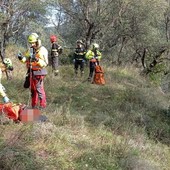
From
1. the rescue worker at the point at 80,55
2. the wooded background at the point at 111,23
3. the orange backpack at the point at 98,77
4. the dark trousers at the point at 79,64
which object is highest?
the wooded background at the point at 111,23

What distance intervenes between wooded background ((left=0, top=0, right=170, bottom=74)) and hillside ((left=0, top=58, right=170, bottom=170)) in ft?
12.8

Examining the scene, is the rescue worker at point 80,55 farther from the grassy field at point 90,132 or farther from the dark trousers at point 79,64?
the grassy field at point 90,132

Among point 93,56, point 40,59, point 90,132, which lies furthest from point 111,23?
point 90,132

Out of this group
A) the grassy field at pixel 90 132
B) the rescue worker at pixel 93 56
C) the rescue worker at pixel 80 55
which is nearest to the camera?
the grassy field at pixel 90 132

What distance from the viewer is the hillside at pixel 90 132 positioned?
610cm

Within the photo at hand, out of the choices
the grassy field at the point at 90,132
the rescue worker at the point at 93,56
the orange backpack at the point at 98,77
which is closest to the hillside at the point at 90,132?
the grassy field at the point at 90,132

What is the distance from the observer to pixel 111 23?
18.9m

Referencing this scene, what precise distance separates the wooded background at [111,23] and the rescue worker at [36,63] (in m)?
7.75

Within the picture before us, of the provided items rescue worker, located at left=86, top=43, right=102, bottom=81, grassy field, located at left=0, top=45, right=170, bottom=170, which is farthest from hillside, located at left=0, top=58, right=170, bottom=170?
rescue worker, located at left=86, top=43, right=102, bottom=81

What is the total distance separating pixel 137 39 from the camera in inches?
773

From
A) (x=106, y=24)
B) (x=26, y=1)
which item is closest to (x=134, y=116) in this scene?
(x=26, y=1)

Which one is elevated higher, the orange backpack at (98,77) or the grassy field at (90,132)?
the orange backpack at (98,77)

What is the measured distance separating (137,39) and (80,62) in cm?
586

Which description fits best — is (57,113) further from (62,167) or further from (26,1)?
(26,1)
